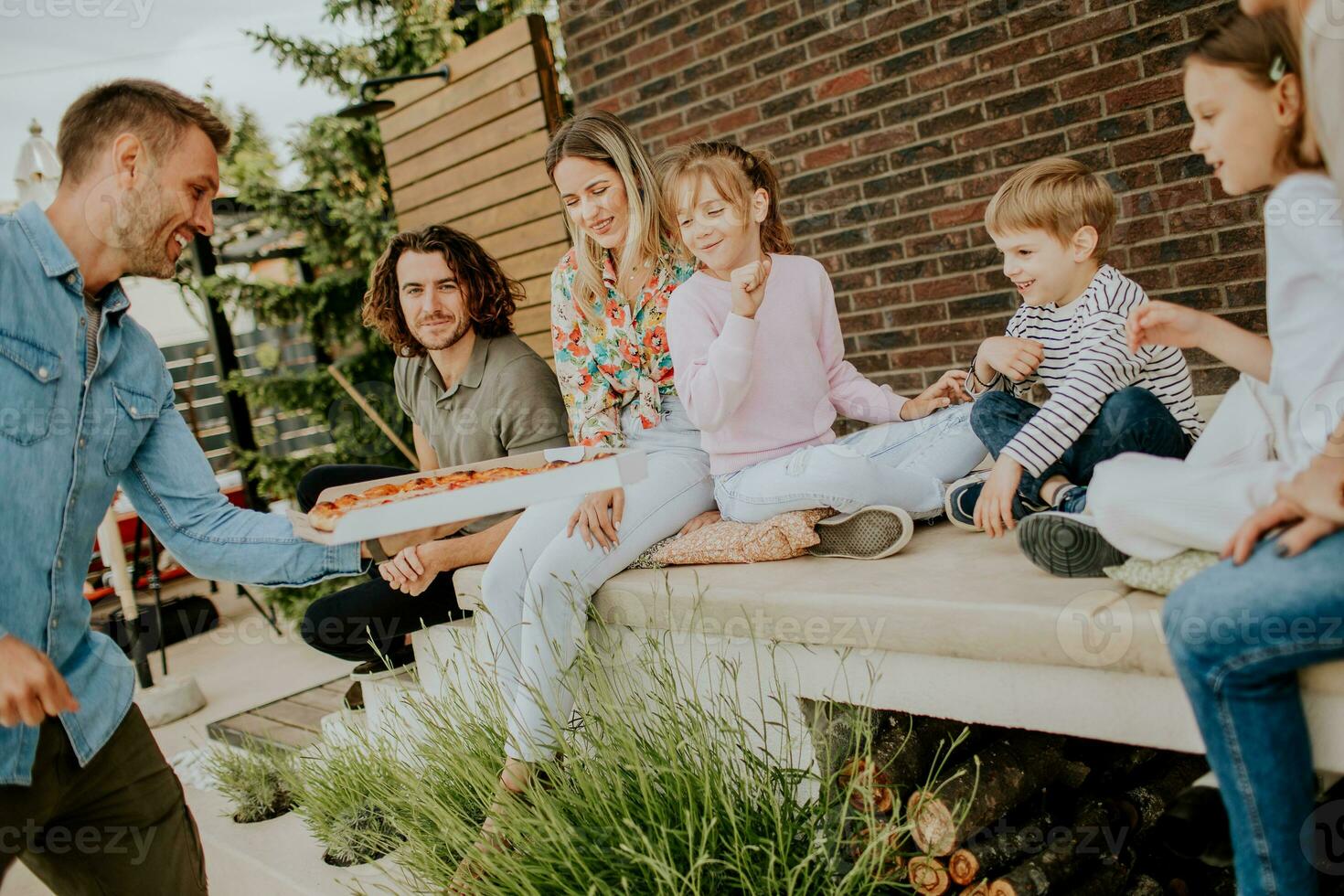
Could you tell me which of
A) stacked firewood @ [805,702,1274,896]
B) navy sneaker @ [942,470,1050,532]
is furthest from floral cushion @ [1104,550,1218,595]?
navy sneaker @ [942,470,1050,532]

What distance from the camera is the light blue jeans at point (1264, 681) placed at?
134cm

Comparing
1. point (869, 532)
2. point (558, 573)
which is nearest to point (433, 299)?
point (558, 573)

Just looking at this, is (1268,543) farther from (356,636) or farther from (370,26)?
(370,26)

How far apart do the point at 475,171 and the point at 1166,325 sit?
4.24 m

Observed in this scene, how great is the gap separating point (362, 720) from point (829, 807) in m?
2.00

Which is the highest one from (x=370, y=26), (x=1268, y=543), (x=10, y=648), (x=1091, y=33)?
(x=370, y=26)

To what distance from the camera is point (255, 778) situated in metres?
3.28

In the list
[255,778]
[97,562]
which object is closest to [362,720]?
[255,778]

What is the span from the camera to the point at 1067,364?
2.15 meters

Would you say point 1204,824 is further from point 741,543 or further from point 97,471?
point 97,471

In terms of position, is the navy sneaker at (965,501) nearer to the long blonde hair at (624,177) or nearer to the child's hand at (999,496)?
the child's hand at (999,496)

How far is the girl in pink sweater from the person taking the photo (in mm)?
2248

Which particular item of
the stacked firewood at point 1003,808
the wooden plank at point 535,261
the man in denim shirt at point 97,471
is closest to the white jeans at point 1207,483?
the stacked firewood at point 1003,808

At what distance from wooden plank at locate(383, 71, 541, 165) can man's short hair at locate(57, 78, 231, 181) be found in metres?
3.00
